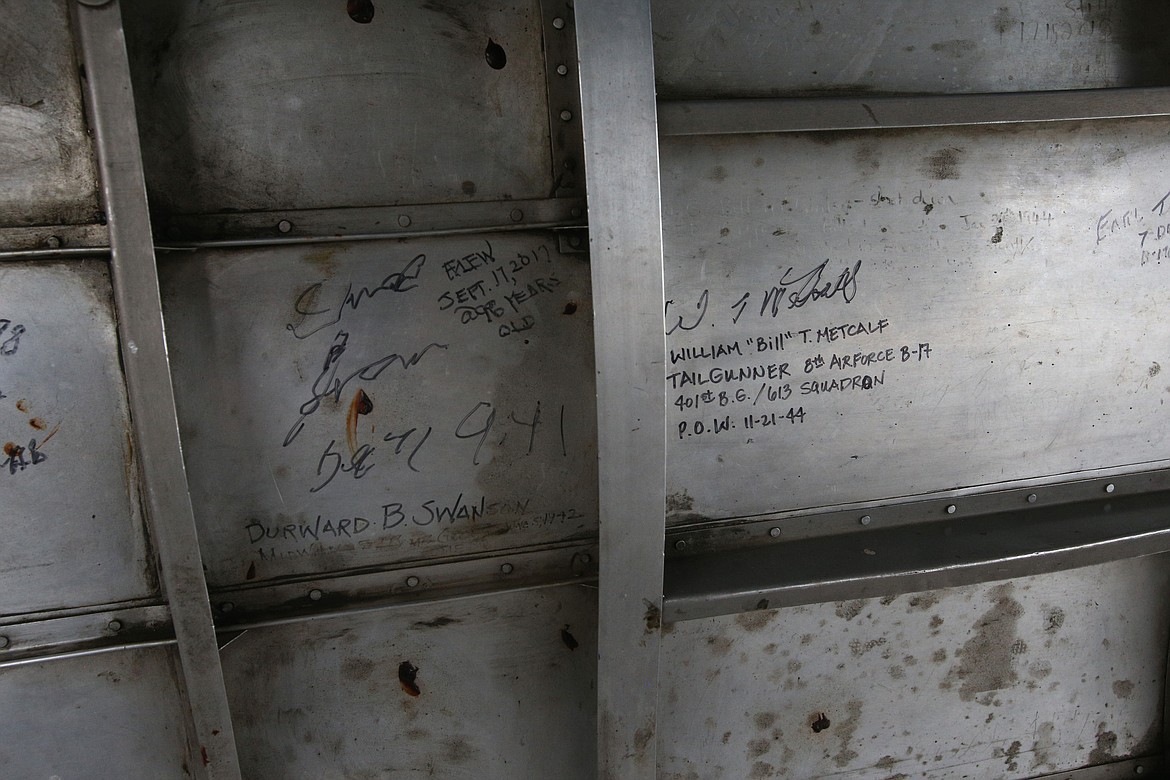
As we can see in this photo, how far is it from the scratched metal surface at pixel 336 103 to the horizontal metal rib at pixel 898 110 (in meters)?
0.33

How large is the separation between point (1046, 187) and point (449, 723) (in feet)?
6.21

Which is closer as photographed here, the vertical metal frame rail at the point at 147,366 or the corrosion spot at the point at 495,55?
the vertical metal frame rail at the point at 147,366

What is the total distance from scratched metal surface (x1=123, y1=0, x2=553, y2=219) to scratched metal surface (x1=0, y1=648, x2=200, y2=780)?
0.94 metres

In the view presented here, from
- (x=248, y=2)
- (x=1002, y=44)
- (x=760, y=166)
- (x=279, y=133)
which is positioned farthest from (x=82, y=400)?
(x=1002, y=44)

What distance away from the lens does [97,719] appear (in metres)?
1.51

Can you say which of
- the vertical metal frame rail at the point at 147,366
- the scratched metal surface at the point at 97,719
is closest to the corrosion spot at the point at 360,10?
the vertical metal frame rail at the point at 147,366

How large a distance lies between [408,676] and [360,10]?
4.56ft

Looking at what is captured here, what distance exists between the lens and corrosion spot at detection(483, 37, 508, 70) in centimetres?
145

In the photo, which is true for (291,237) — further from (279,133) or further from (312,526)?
(312,526)

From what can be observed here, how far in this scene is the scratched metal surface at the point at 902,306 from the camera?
1645mm

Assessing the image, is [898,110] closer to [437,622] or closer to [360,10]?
[360,10]

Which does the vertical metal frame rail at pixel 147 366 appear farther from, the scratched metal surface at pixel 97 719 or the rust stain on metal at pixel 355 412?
the rust stain on metal at pixel 355 412
